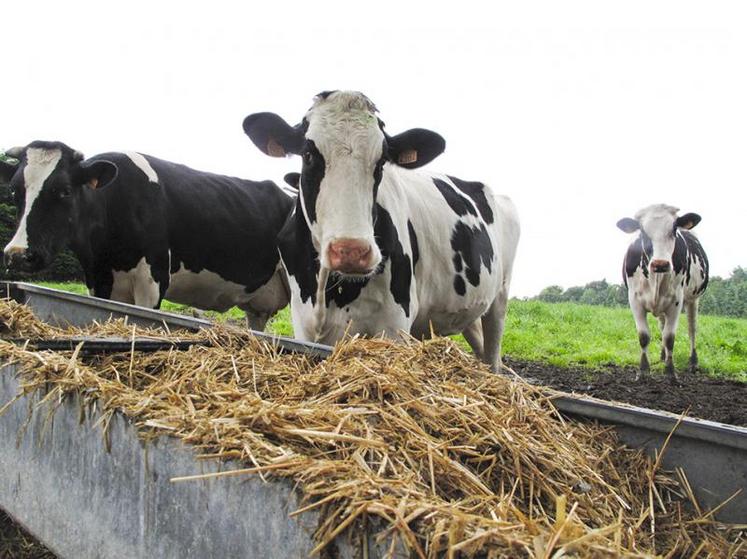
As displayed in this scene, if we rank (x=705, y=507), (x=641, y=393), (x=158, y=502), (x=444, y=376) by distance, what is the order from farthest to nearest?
(x=641, y=393)
(x=444, y=376)
(x=705, y=507)
(x=158, y=502)

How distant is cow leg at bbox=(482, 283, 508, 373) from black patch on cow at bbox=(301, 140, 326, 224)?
3256 millimetres

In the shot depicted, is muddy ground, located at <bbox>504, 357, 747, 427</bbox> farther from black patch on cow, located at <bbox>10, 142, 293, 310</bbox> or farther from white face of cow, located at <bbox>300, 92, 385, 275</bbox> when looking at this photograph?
white face of cow, located at <bbox>300, 92, 385, 275</bbox>

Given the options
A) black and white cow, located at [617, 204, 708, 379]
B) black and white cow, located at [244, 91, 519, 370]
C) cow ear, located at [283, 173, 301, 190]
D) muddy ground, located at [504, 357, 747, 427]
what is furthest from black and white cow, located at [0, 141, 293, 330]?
black and white cow, located at [617, 204, 708, 379]

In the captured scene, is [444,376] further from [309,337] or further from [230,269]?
[230,269]

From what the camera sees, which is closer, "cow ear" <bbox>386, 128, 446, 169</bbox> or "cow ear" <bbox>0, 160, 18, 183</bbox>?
"cow ear" <bbox>386, 128, 446, 169</bbox>

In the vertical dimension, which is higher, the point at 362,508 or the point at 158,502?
the point at 362,508

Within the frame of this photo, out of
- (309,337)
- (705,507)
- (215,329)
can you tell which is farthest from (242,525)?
(309,337)

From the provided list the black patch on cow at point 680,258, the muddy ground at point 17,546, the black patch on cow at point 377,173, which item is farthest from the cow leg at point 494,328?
the black patch on cow at point 680,258

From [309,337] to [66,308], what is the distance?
69.3 inches

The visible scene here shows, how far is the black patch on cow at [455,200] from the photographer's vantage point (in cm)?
549

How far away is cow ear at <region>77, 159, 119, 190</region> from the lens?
221 inches

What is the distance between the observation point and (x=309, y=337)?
422cm

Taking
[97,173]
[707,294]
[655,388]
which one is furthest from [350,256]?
[707,294]

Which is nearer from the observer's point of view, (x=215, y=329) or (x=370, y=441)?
(x=370, y=441)
